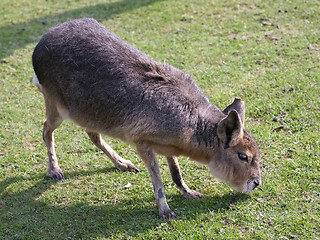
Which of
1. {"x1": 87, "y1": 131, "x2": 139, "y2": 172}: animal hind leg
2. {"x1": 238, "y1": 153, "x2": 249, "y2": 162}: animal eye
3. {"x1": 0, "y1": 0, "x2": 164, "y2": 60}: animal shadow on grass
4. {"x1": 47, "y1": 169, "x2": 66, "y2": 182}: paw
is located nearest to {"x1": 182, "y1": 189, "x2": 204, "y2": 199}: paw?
{"x1": 238, "y1": 153, "x2": 249, "y2": 162}: animal eye

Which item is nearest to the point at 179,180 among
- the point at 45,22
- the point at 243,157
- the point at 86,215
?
the point at 243,157

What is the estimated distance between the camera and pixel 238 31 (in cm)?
873

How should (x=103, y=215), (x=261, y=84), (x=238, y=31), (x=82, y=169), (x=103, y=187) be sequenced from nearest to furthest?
(x=103, y=215), (x=103, y=187), (x=82, y=169), (x=261, y=84), (x=238, y=31)

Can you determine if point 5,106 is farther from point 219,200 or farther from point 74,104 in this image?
point 219,200

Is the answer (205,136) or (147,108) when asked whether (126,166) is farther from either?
(205,136)

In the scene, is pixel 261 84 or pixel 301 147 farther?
pixel 261 84

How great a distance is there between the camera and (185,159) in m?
5.72

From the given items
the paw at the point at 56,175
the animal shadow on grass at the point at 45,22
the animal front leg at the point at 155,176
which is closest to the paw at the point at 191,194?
the animal front leg at the point at 155,176

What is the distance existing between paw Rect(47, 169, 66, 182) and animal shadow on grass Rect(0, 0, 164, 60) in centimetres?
414

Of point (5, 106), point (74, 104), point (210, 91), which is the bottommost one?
point (5, 106)

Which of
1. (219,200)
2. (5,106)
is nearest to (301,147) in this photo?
(219,200)

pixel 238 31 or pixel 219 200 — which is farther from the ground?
pixel 238 31

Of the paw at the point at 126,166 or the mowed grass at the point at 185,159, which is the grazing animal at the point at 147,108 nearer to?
the mowed grass at the point at 185,159

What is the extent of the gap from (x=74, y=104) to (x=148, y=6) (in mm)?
5713
